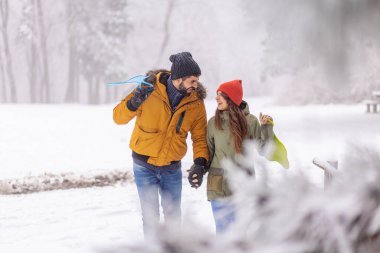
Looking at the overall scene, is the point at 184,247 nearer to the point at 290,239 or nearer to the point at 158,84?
the point at 290,239

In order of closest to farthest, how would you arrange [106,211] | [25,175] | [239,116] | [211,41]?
[239,116]
[106,211]
[25,175]
[211,41]

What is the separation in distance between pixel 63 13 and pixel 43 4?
4.62ft

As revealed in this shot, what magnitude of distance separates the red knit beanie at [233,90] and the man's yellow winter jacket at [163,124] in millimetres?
276

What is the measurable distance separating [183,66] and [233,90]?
40cm

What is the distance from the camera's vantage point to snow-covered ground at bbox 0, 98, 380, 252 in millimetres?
1250

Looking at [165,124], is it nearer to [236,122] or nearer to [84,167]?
[236,122]

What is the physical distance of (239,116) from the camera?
168 inches

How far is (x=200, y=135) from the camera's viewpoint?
178 inches

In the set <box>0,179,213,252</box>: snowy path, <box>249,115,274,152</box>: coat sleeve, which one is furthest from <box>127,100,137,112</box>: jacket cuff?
<box>0,179,213,252</box>: snowy path

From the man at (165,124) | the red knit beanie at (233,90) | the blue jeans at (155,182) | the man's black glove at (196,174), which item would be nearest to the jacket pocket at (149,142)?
the man at (165,124)

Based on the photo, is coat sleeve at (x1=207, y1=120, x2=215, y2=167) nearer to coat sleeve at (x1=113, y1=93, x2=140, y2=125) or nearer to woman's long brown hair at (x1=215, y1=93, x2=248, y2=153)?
woman's long brown hair at (x1=215, y1=93, x2=248, y2=153)

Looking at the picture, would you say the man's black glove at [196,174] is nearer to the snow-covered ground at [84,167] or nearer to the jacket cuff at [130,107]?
the snow-covered ground at [84,167]

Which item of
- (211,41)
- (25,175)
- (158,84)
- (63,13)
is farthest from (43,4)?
(158,84)

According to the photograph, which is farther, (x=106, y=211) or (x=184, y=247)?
(x=106, y=211)
